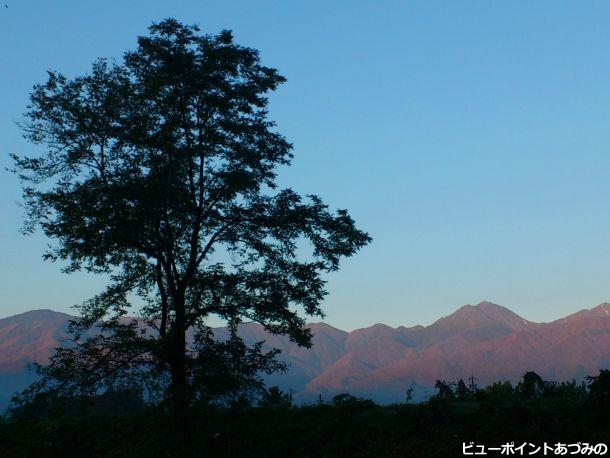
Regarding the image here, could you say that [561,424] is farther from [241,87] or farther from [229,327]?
[241,87]

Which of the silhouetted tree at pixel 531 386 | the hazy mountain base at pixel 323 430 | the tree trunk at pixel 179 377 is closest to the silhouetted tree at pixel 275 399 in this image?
the hazy mountain base at pixel 323 430

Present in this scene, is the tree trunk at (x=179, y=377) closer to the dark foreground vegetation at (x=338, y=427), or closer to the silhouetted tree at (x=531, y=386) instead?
the dark foreground vegetation at (x=338, y=427)

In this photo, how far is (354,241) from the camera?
24828 mm

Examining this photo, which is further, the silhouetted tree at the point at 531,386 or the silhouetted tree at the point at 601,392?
the silhouetted tree at the point at 531,386

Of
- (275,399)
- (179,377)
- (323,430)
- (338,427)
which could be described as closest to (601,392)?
(338,427)

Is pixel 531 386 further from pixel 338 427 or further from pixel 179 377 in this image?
pixel 179 377

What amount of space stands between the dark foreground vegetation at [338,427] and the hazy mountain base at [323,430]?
0.09 ft

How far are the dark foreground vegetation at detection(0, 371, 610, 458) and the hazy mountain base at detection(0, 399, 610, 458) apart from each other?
28mm

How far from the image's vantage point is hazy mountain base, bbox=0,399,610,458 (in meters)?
18.2

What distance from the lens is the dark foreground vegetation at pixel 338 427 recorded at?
18.1 meters

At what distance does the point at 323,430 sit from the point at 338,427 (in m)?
0.46

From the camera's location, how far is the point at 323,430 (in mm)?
21469

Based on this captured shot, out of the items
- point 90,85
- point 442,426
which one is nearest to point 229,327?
point 442,426

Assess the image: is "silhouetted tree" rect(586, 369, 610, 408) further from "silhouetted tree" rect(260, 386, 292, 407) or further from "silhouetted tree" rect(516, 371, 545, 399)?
"silhouetted tree" rect(260, 386, 292, 407)
